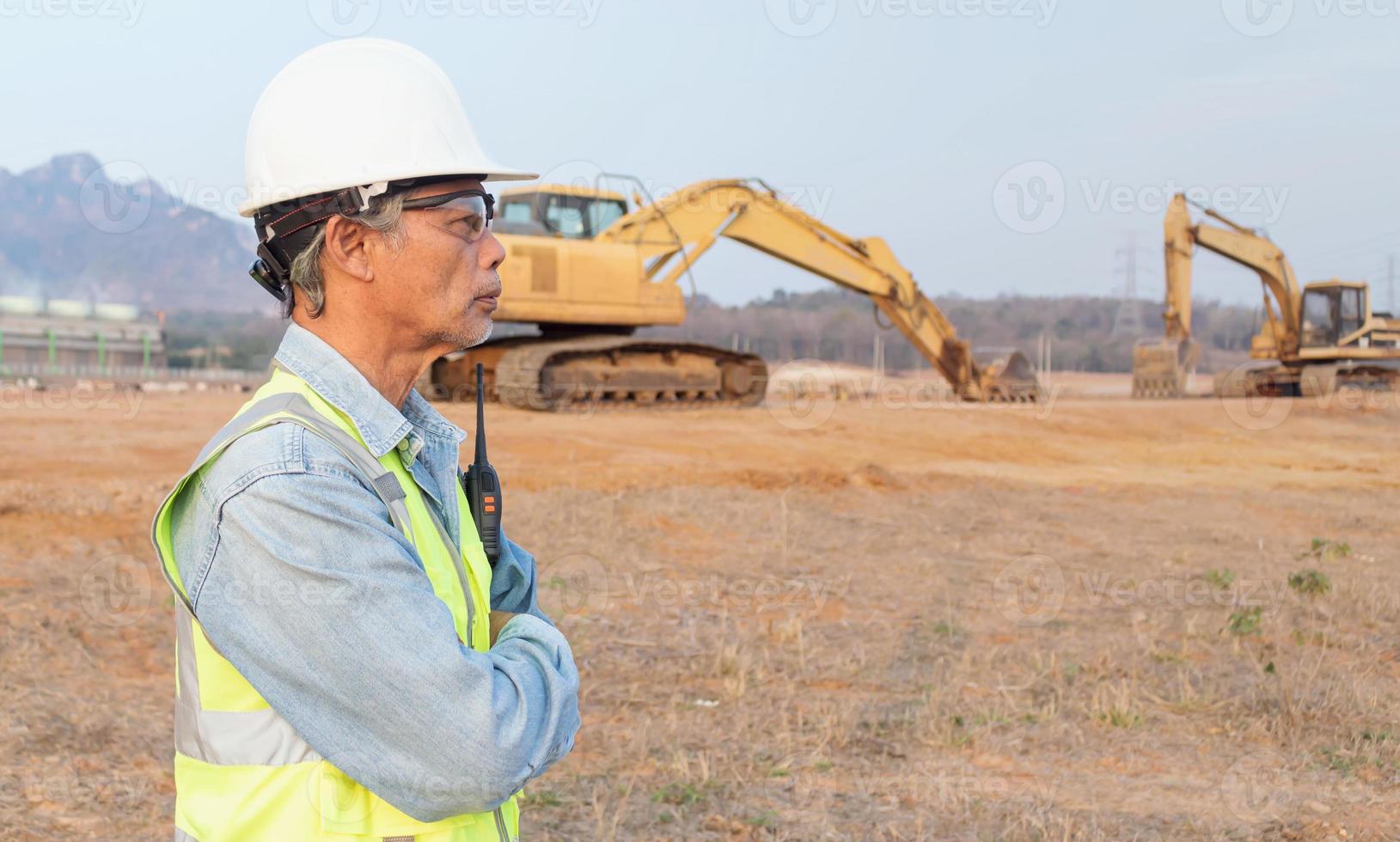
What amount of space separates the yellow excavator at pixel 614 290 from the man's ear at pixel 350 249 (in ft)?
48.1

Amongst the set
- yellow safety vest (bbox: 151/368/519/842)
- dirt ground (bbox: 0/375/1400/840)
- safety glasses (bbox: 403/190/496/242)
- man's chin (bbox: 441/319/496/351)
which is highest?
safety glasses (bbox: 403/190/496/242)

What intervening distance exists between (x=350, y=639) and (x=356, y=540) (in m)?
0.11

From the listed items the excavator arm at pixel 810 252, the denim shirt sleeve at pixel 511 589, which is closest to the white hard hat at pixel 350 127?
the denim shirt sleeve at pixel 511 589

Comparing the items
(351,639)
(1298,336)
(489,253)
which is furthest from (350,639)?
(1298,336)

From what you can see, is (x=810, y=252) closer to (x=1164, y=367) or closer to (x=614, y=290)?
(x=614, y=290)

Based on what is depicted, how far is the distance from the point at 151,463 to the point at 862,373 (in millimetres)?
36546

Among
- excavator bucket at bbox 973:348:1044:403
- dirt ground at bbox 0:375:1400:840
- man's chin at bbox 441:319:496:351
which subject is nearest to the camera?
man's chin at bbox 441:319:496:351

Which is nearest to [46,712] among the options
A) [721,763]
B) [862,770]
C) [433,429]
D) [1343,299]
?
[721,763]

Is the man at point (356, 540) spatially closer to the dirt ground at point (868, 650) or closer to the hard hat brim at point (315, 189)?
the hard hat brim at point (315, 189)

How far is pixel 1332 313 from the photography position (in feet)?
89.6

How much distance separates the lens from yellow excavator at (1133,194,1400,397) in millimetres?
26203

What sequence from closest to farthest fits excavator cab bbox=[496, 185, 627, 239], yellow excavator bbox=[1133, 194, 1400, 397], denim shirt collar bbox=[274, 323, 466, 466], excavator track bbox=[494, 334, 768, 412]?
1. denim shirt collar bbox=[274, 323, 466, 466]
2. excavator track bbox=[494, 334, 768, 412]
3. excavator cab bbox=[496, 185, 627, 239]
4. yellow excavator bbox=[1133, 194, 1400, 397]

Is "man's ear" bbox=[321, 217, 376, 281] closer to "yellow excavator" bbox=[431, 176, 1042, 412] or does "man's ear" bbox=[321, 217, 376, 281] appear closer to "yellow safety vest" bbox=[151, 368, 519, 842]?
"yellow safety vest" bbox=[151, 368, 519, 842]

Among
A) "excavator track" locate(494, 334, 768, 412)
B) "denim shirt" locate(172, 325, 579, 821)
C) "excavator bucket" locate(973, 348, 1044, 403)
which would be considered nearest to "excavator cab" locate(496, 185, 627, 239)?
"excavator track" locate(494, 334, 768, 412)
